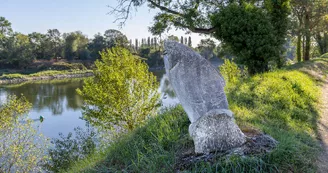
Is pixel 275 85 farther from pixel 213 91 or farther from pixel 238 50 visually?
pixel 213 91

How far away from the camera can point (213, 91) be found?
146 inches

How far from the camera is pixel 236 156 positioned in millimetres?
3227

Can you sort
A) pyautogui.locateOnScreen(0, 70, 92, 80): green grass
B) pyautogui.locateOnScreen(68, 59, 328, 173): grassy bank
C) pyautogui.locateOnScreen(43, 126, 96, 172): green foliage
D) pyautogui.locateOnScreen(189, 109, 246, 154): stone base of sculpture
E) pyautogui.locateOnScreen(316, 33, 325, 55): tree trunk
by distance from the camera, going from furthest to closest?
pyautogui.locateOnScreen(0, 70, 92, 80): green grass
pyautogui.locateOnScreen(316, 33, 325, 55): tree trunk
pyautogui.locateOnScreen(43, 126, 96, 172): green foliage
pyautogui.locateOnScreen(189, 109, 246, 154): stone base of sculpture
pyautogui.locateOnScreen(68, 59, 328, 173): grassy bank

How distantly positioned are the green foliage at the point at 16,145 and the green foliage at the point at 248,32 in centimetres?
795

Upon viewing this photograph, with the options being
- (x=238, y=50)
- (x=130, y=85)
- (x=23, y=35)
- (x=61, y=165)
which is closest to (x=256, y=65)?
(x=238, y=50)

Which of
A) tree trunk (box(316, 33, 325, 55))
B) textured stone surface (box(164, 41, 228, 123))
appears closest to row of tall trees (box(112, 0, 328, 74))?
textured stone surface (box(164, 41, 228, 123))

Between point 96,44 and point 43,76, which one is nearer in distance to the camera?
point 43,76

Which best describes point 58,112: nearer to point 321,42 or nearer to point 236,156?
point 236,156

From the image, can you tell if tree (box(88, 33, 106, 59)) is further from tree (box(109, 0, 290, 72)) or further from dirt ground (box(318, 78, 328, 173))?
dirt ground (box(318, 78, 328, 173))

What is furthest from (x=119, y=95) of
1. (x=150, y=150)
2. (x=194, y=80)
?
(x=194, y=80)

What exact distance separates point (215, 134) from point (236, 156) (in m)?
0.38

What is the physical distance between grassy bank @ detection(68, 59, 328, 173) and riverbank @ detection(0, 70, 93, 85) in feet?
143

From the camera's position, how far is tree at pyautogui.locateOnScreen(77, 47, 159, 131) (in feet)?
34.6

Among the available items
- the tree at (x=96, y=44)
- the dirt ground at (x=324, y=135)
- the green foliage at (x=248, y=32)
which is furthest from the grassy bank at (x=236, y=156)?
the tree at (x=96, y=44)
